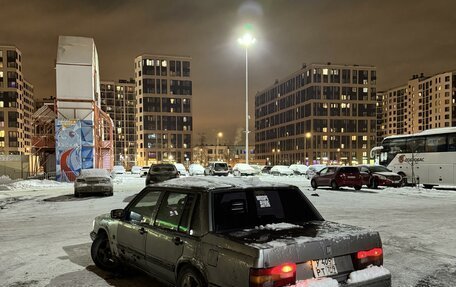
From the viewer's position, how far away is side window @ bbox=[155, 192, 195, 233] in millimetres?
4648

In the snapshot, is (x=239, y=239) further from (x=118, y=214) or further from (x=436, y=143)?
(x=436, y=143)

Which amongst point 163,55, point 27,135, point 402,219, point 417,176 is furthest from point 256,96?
point 402,219

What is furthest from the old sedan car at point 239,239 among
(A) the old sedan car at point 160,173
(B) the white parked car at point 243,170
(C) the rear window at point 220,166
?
(B) the white parked car at point 243,170

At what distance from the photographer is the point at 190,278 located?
14.2ft

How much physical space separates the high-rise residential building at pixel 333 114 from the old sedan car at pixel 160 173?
318 ft

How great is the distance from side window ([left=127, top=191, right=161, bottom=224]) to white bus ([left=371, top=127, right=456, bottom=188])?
82.9ft

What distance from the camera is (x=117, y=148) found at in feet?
520

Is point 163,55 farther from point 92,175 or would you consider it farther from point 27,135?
point 92,175

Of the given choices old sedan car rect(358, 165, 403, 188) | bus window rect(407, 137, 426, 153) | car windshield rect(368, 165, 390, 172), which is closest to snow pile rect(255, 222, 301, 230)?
old sedan car rect(358, 165, 403, 188)

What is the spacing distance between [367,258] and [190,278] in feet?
6.34

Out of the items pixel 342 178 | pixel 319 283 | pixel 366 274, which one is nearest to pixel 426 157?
pixel 342 178

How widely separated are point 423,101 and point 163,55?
324 feet

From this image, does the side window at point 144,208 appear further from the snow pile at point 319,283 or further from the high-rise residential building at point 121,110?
the high-rise residential building at point 121,110

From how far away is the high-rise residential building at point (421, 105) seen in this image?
135m
